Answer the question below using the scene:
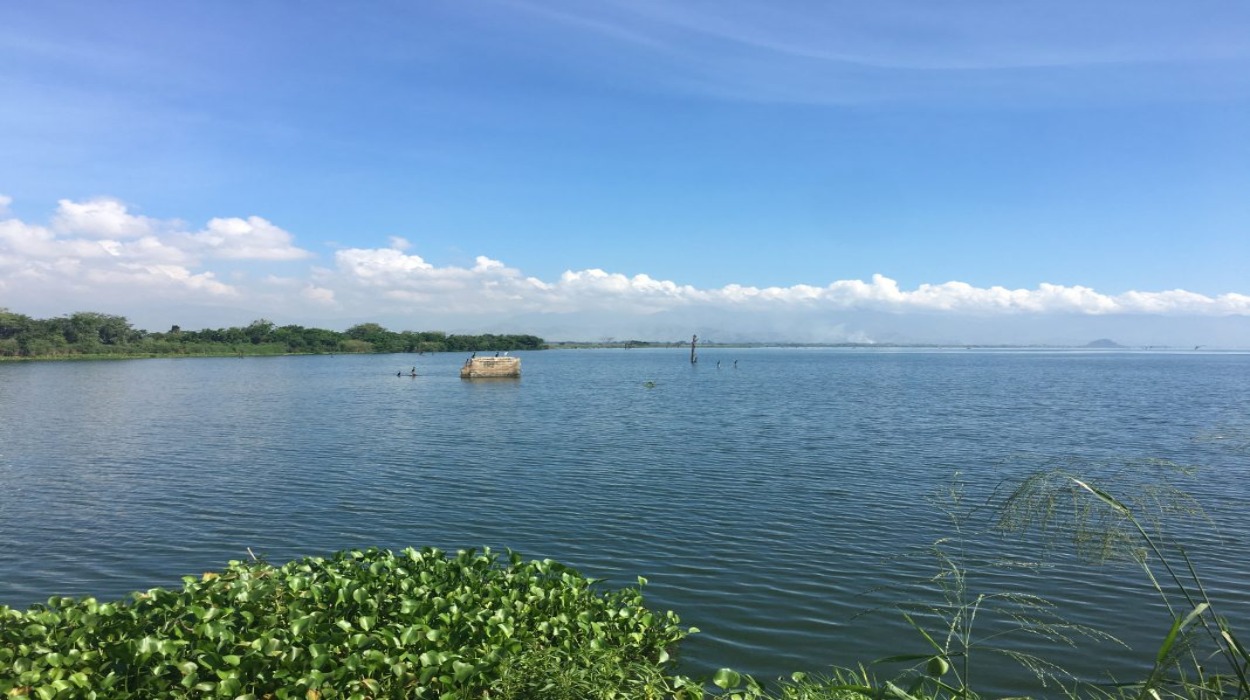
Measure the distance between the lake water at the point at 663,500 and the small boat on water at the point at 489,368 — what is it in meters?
33.7

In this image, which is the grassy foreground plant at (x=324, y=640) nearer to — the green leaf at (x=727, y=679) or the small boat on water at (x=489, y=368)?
the green leaf at (x=727, y=679)

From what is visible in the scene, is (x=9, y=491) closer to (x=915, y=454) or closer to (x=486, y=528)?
(x=486, y=528)

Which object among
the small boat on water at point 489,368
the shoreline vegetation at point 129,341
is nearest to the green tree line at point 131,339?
the shoreline vegetation at point 129,341

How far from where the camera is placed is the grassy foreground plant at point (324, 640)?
21.9 ft

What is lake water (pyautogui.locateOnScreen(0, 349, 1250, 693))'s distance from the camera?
12.5 meters

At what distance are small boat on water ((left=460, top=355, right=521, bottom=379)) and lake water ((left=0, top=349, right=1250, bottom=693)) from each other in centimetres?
3370

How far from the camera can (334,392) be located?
6406 centimetres

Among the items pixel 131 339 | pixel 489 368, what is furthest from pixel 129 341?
pixel 489 368

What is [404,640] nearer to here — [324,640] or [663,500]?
[324,640]

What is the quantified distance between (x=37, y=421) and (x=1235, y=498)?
174ft

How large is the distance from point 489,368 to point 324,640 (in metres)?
74.2

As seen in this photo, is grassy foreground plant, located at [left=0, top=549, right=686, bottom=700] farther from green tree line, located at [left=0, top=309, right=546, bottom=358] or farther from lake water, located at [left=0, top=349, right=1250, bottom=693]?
green tree line, located at [left=0, top=309, right=546, bottom=358]

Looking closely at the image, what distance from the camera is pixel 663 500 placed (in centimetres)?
2009

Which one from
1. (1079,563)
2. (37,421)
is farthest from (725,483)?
(37,421)
